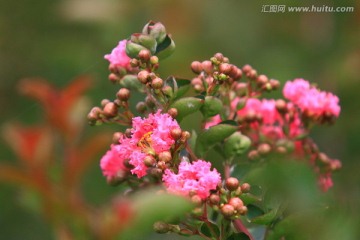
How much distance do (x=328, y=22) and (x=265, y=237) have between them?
1241 millimetres

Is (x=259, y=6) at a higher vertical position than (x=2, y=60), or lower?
higher

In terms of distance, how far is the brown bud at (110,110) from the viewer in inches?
45.2

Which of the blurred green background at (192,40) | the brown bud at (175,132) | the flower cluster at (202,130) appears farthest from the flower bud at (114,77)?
the blurred green background at (192,40)

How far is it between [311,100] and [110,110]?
14.7 inches

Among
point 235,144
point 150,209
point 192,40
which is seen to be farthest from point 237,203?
point 192,40

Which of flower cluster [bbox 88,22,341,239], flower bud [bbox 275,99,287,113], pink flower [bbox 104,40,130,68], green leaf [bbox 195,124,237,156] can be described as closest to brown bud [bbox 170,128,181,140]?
flower cluster [bbox 88,22,341,239]

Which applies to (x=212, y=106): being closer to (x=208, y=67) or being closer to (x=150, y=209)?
(x=208, y=67)

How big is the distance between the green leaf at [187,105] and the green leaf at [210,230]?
0.16 m

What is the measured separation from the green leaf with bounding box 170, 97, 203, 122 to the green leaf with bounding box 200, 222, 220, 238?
16 centimetres

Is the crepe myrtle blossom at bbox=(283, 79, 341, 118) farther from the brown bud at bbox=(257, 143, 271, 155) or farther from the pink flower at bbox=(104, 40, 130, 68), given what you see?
the pink flower at bbox=(104, 40, 130, 68)

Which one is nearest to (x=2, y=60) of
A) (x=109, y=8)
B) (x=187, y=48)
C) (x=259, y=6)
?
(x=109, y=8)

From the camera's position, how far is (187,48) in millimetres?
2252

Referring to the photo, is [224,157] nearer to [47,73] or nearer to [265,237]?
[265,237]

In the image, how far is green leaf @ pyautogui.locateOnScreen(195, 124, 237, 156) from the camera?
3.70 feet
